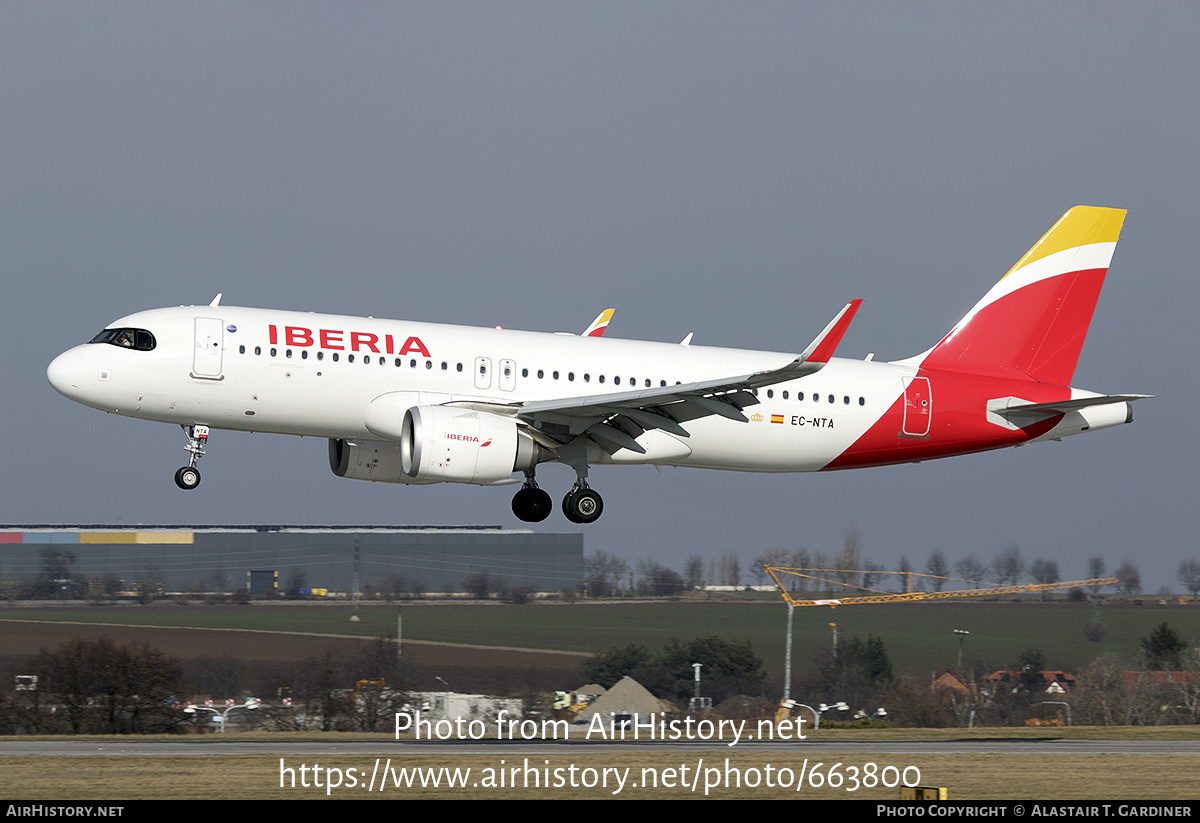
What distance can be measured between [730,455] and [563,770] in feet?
39.1

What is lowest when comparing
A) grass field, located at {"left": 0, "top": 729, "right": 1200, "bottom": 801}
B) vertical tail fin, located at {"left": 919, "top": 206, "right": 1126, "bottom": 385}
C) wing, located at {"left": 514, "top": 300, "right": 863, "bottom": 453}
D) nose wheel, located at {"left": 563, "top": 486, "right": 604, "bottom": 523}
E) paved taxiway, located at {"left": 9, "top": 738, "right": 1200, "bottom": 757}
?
paved taxiway, located at {"left": 9, "top": 738, "right": 1200, "bottom": 757}

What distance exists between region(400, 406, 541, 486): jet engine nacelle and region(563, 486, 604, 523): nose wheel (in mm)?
2564

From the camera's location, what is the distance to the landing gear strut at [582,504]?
33750 mm

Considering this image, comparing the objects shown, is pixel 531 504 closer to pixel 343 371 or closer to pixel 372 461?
pixel 372 461

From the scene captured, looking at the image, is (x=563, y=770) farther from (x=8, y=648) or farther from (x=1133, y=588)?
(x=1133, y=588)

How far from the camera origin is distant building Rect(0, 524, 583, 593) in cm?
6556

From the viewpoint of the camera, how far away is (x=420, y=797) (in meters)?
22.0

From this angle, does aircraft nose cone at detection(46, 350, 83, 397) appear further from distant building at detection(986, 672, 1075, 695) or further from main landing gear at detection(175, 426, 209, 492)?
distant building at detection(986, 672, 1075, 695)

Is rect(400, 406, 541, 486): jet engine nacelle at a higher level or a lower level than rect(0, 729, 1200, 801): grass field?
higher

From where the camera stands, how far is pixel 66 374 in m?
30.5

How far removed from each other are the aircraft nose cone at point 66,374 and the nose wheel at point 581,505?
11.2 m

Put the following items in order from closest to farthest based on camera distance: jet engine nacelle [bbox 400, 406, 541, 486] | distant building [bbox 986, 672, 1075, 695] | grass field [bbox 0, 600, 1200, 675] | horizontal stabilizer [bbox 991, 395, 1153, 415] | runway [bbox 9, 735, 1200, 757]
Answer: runway [bbox 9, 735, 1200, 757]
jet engine nacelle [bbox 400, 406, 541, 486]
horizontal stabilizer [bbox 991, 395, 1153, 415]
distant building [bbox 986, 672, 1075, 695]
grass field [bbox 0, 600, 1200, 675]

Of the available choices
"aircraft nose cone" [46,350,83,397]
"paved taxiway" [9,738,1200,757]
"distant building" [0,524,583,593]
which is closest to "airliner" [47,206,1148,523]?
"aircraft nose cone" [46,350,83,397]

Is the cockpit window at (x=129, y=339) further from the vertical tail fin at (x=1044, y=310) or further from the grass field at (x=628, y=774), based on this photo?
the vertical tail fin at (x=1044, y=310)
